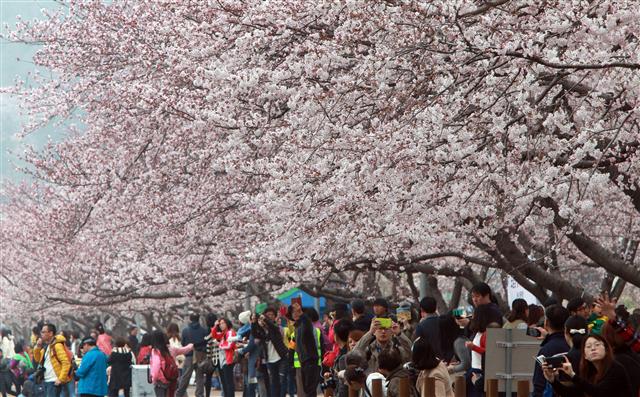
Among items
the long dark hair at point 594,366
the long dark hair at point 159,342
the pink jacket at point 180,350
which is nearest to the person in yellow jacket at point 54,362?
the long dark hair at point 159,342

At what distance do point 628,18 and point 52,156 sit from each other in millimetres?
16202

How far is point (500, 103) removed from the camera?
10484mm

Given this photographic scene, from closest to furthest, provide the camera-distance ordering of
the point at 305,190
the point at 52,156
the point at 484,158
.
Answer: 1. the point at 484,158
2. the point at 305,190
3. the point at 52,156

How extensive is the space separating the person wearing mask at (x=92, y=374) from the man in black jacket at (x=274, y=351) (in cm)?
255

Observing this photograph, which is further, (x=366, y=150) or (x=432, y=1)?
(x=366, y=150)

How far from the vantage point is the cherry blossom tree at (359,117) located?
9.68m

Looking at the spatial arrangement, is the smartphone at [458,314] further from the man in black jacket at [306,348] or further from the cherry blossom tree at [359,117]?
the man in black jacket at [306,348]

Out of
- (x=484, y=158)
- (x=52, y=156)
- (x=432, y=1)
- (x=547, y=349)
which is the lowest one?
(x=547, y=349)

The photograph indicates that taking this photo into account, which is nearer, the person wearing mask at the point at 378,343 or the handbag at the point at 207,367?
the person wearing mask at the point at 378,343

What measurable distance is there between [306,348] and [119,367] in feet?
15.1

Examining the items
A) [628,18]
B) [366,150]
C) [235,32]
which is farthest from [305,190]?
[628,18]

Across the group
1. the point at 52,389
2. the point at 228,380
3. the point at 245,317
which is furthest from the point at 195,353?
the point at 52,389

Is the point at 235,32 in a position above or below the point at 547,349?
above

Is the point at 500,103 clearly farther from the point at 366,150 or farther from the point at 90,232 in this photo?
→ the point at 90,232
